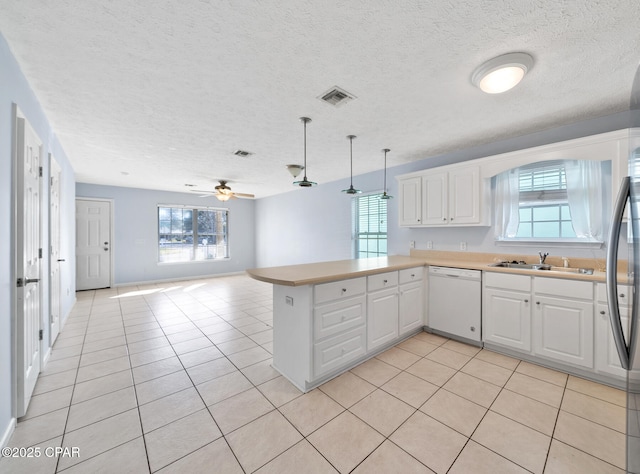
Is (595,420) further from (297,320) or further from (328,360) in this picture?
(297,320)

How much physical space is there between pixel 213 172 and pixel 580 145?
5.19m

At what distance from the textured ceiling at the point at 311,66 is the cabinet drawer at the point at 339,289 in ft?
5.35

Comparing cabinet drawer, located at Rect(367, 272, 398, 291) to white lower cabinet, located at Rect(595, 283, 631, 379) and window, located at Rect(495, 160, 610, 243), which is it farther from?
white lower cabinet, located at Rect(595, 283, 631, 379)

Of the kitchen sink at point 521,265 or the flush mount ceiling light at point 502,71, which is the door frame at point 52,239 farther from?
the kitchen sink at point 521,265

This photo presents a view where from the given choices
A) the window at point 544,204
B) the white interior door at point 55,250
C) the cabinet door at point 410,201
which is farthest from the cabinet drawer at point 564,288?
the white interior door at point 55,250

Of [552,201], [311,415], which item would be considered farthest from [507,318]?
[311,415]

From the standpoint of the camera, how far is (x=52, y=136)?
3.02 m

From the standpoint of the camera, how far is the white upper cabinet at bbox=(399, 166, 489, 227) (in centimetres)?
329

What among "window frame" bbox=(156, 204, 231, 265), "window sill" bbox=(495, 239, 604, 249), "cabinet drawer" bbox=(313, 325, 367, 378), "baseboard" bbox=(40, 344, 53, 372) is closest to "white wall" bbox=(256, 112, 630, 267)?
"window sill" bbox=(495, 239, 604, 249)

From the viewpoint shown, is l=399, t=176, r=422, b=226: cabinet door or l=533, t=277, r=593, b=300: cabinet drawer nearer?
l=533, t=277, r=593, b=300: cabinet drawer

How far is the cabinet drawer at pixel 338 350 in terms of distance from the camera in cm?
221

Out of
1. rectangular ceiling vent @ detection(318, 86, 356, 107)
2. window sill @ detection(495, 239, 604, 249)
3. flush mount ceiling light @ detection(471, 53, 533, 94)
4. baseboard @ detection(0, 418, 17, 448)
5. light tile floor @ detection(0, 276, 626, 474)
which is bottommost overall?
light tile floor @ detection(0, 276, 626, 474)

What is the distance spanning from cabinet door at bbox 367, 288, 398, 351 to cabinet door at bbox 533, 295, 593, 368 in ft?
4.34

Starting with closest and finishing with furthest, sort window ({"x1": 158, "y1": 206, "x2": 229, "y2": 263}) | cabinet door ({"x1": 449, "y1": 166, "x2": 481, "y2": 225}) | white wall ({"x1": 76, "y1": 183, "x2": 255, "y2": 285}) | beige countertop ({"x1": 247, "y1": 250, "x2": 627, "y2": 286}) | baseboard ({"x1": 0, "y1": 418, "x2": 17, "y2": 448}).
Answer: baseboard ({"x1": 0, "y1": 418, "x2": 17, "y2": 448}) < beige countertop ({"x1": 247, "y1": 250, "x2": 627, "y2": 286}) < cabinet door ({"x1": 449, "y1": 166, "x2": 481, "y2": 225}) < white wall ({"x1": 76, "y1": 183, "x2": 255, "y2": 285}) < window ({"x1": 158, "y1": 206, "x2": 229, "y2": 263})
